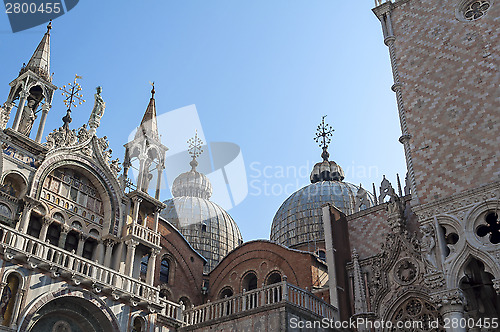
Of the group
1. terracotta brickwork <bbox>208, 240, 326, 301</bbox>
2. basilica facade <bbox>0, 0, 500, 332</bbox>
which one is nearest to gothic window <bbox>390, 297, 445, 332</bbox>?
basilica facade <bbox>0, 0, 500, 332</bbox>

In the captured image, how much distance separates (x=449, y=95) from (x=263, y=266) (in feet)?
43.7

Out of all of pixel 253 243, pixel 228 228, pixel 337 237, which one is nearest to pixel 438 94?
pixel 337 237

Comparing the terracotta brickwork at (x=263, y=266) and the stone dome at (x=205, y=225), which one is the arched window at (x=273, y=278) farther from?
the stone dome at (x=205, y=225)

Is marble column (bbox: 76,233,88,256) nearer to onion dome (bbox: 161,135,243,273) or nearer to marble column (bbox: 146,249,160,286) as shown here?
marble column (bbox: 146,249,160,286)

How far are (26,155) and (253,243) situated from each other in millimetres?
13041

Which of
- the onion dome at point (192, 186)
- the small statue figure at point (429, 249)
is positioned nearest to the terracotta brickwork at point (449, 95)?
the small statue figure at point (429, 249)

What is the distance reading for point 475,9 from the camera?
17.4 meters

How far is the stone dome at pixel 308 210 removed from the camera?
36.8 metres

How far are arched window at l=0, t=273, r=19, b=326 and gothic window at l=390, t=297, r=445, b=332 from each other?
37.1 ft

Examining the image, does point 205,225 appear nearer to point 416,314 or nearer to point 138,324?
point 138,324

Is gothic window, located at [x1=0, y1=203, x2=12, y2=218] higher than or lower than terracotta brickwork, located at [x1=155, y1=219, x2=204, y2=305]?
lower

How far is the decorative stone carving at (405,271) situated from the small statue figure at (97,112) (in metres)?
12.0

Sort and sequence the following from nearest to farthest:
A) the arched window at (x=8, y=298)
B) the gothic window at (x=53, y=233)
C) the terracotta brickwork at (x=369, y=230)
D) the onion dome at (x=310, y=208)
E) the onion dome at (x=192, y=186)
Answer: the arched window at (x=8, y=298), the gothic window at (x=53, y=233), the terracotta brickwork at (x=369, y=230), the onion dome at (x=310, y=208), the onion dome at (x=192, y=186)

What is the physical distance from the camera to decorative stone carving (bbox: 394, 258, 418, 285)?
1731cm
